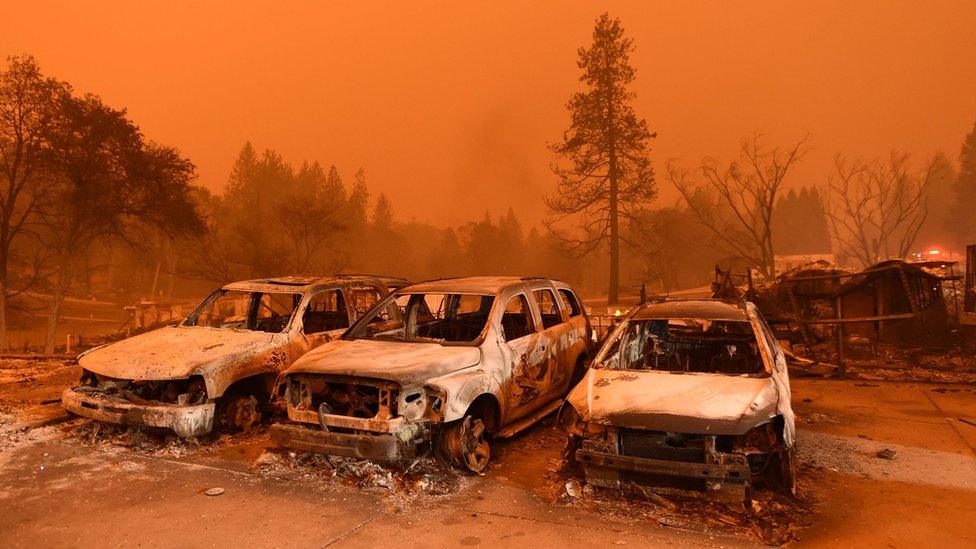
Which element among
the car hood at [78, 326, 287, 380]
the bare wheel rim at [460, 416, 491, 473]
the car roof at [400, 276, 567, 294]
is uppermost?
the car roof at [400, 276, 567, 294]

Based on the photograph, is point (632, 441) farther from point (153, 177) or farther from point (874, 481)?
point (153, 177)

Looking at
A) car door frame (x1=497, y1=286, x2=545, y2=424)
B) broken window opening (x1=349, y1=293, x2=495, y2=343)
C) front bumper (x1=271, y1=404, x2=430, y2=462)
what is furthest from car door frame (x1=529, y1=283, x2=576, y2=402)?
front bumper (x1=271, y1=404, x2=430, y2=462)

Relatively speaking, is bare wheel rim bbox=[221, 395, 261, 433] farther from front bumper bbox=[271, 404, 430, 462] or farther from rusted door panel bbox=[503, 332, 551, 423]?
rusted door panel bbox=[503, 332, 551, 423]

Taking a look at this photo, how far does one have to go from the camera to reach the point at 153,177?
2072 centimetres

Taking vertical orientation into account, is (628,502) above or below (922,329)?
below

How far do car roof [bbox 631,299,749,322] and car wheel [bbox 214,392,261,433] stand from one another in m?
4.34

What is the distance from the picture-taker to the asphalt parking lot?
159 inches

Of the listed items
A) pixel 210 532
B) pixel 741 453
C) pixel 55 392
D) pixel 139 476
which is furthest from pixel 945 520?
pixel 55 392

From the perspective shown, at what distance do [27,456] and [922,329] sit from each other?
14701 mm

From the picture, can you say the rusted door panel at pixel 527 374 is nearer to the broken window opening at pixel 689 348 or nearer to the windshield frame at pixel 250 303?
the broken window opening at pixel 689 348

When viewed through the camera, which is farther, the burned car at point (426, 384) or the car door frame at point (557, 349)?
the car door frame at point (557, 349)

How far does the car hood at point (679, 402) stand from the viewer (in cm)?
413

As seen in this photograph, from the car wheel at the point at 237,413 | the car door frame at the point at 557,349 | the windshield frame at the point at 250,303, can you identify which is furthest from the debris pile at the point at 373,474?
the windshield frame at the point at 250,303

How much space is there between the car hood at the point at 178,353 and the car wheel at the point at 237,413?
0.46 metres
